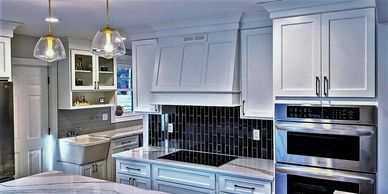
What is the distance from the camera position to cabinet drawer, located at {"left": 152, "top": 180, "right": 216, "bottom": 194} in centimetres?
322

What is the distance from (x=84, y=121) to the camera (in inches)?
201

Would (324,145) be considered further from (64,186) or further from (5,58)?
(5,58)

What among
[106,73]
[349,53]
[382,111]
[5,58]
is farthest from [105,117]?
[382,111]

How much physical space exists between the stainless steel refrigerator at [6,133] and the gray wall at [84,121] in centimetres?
112

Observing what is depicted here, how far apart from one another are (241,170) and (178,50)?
148 cm

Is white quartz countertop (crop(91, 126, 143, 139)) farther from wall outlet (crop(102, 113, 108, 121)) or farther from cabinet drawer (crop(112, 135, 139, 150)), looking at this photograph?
wall outlet (crop(102, 113, 108, 121))

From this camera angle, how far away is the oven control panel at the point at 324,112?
2533mm

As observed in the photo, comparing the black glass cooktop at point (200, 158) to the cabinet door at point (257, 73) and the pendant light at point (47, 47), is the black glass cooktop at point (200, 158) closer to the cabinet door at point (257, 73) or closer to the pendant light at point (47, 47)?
the cabinet door at point (257, 73)

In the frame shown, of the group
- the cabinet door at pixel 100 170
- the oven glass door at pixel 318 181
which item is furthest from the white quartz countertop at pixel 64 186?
the cabinet door at pixel 100 170

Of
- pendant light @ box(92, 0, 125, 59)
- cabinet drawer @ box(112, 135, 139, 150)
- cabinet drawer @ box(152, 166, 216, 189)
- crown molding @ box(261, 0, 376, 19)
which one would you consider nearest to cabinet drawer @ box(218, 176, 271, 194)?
cabinet drawer @ box(152, 166, 216, 189)

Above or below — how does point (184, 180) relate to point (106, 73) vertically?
below

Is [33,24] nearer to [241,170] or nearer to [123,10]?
[123,10]

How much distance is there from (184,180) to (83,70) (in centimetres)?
251

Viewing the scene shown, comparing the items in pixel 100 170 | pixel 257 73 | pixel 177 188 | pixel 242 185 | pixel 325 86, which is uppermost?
pixel 257 73
